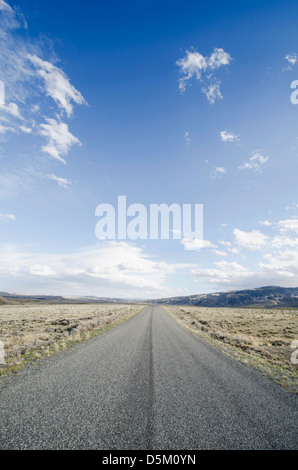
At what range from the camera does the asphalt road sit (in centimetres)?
438

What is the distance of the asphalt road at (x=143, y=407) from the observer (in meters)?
4.38

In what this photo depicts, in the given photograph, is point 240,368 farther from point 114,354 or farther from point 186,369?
point 114,354

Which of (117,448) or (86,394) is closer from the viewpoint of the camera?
(117,448)

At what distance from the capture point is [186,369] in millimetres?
9117

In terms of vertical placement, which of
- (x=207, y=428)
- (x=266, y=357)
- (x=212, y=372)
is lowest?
(x=266, y=357)

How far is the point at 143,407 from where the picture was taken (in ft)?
18.8

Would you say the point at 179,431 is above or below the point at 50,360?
above

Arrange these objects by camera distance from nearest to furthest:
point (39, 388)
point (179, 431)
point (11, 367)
Result: point (179, 431) → point (39, 388) → point (11, 367)

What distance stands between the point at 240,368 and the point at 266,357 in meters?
4.26

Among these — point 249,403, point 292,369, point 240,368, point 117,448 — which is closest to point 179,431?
point 117,448

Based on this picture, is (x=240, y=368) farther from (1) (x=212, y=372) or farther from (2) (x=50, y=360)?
(2) (x=50, y=360)

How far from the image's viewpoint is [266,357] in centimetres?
1248

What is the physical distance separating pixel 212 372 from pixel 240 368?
1875 mm
